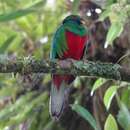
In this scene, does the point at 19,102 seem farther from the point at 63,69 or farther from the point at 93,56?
the point at 63,69

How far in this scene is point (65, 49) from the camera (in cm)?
215

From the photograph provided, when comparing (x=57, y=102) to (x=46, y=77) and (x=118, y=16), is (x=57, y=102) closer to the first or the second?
(x=118, y=16)

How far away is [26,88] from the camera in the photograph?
2787 millimetres

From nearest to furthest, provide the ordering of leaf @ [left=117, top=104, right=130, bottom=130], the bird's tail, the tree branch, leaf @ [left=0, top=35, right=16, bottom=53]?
the tree branch → the bird's tail → leaf @ [left=117, top=104, right=130, bottom=130] → leaf @ [left=0, top=35, right=16, bottom=53]

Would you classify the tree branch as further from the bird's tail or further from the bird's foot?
the bird's tail

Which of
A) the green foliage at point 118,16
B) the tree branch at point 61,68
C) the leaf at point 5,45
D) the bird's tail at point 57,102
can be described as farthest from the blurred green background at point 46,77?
the tree branch at point 61,68

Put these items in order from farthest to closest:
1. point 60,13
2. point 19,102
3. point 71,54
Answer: point 60,13
point 19,102
point 71,54

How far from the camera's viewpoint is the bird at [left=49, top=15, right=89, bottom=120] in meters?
2.06

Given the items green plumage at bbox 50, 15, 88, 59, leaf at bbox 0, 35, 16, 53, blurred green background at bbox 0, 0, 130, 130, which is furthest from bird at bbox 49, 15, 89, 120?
leaf at bbox 0, 35, 16, 53

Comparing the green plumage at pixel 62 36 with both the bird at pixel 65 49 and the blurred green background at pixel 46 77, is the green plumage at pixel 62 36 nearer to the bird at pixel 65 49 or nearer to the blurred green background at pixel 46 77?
the bird at pixel 65 49

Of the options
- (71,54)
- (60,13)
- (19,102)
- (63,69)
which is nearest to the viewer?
(63,69)

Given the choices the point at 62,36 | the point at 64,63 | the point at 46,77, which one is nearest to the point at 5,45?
the point at 46,77

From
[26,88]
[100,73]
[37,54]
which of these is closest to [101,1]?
[37,54]

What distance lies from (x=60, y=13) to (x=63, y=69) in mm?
1337
